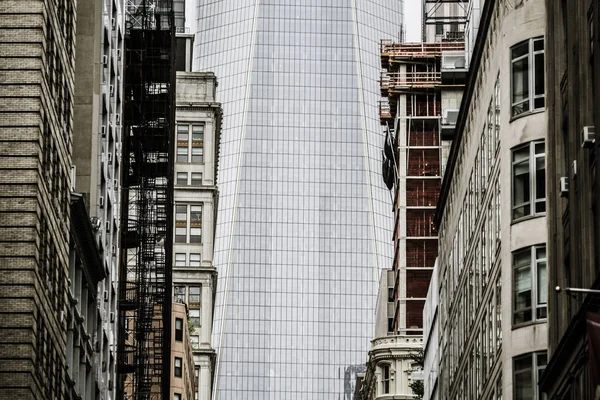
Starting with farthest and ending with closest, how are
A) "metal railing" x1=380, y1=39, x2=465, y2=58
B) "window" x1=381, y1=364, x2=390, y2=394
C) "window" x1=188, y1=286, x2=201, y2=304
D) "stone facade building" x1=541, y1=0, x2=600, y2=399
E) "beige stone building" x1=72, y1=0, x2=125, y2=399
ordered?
"window" x1=188, y1=286, x2=201, y2=304 → "metal railing" x1=380, y1=39, x2=465, y2=58 → "window" x1=381, y1=364, x2=390, y2=394 → "beige stone building" x1=72, y1=0, x2=125, y2=399 → "stone facade building" x1=541, y1=0, x2=600, y2=399

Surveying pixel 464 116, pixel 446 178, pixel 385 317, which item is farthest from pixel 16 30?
pixel 385 317

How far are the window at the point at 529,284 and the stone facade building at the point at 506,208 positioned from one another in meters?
0.04

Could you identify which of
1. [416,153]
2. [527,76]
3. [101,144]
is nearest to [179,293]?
[416,153]

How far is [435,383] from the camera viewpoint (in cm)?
10806

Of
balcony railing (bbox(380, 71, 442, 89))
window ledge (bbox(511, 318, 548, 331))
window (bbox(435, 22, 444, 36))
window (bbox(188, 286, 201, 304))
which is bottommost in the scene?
window ledge (bbox(511, 318, 548, 331))

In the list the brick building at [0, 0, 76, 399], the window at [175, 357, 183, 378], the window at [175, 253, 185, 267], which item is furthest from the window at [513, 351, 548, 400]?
the window at [175, 253, 185, 267]

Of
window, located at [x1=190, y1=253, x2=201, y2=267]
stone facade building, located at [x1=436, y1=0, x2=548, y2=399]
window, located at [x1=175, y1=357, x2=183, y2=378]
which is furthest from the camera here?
window, located at [x1=190, y1=253, x2=201, y2=267]

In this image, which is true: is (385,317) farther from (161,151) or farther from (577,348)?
(577,348)

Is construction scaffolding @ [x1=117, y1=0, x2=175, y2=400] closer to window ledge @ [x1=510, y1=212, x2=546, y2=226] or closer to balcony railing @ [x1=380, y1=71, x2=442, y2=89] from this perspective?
window ledge @ [x1=510, y1=212, x2=546, y2=226]

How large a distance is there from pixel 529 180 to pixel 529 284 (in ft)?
13.4

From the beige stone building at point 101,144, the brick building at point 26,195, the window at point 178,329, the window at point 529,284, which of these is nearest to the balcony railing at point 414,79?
the window at point 178,329

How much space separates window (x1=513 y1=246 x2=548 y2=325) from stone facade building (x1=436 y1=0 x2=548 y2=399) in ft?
0.12

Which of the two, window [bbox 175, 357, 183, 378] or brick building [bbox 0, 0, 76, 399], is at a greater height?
brick building [bbox 0, 0, 76, 399]

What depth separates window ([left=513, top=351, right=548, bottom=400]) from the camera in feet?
211
